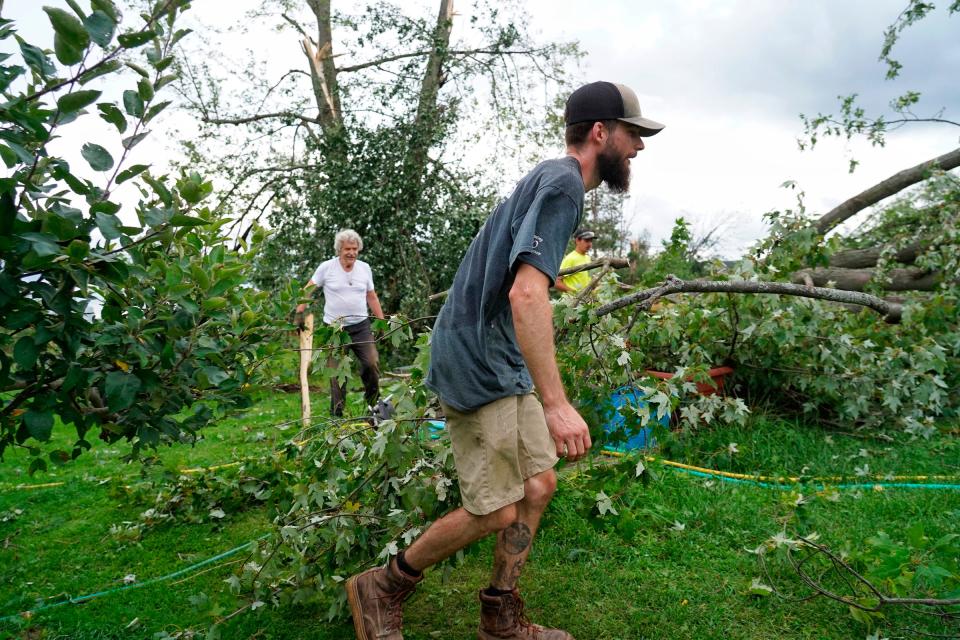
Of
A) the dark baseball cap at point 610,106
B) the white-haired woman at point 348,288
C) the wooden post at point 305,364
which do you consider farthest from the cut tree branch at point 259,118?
the dark baseball cap at point 610,106

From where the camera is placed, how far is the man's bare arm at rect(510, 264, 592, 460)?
2.11 metres

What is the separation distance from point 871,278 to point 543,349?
634cm

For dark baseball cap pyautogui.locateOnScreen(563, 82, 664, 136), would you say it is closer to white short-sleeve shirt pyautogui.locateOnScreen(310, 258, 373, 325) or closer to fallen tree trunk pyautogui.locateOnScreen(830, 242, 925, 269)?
white short-sleeve shirt pyautogui.locateOnScreen(310, 258, 373, 325)

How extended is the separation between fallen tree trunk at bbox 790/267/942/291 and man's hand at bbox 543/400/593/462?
225 inches

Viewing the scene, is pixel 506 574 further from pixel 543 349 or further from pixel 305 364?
pixel 305 364

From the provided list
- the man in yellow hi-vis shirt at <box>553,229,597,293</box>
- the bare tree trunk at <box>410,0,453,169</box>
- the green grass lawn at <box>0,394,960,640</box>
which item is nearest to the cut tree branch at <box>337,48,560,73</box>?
the bare tree trunk at <box>410,0,453,169</box>

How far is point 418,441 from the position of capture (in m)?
3.11

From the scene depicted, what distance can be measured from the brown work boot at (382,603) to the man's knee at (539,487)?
0.53 meters

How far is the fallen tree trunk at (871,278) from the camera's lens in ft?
24.1

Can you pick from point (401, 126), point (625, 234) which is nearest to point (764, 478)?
point (401, 126)

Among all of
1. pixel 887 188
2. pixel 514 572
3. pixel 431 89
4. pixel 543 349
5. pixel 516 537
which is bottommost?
pixel 514 572

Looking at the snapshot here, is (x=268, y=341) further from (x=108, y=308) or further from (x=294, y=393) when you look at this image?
(x=294, y=393)

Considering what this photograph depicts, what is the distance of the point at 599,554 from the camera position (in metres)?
3.43

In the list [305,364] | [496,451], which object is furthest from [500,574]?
[305,364]
